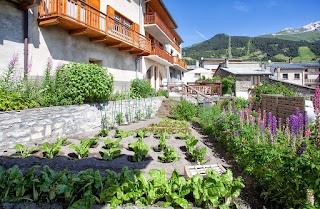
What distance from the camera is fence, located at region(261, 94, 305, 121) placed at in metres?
7.81

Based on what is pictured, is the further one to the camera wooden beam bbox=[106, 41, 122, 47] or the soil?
wooden beam bbox=[106, 41, 122, 47]

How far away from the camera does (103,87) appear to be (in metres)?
8.01

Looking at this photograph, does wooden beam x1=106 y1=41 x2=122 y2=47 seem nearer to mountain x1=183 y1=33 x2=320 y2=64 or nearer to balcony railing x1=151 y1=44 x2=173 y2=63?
balcony railing x1=151 y1=44 x2=173 y2=63

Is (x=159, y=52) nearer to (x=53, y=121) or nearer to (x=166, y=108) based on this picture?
(x=166, y=108)

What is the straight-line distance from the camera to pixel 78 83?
736 centimetres

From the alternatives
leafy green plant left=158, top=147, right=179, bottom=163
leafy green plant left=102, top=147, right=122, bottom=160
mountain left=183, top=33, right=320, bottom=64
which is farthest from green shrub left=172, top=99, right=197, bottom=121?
mountain left=183, top=33, right=320, bottom=64

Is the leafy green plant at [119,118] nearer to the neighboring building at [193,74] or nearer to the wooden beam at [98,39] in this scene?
the wooden beam at [98,39]

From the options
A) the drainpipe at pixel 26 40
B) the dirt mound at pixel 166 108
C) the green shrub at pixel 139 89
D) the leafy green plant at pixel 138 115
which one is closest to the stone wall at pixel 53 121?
the leafy green plant at pixel 138 115

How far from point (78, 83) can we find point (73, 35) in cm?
379

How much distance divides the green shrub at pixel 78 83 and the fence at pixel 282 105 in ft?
23.1

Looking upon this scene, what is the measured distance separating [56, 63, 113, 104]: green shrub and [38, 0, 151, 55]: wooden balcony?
6.98 feet

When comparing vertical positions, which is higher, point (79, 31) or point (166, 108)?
→ point (79, 31)

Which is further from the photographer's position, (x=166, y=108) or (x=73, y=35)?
(x=166, y=108)

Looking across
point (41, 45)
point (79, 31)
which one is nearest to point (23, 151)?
point (41, 45)
